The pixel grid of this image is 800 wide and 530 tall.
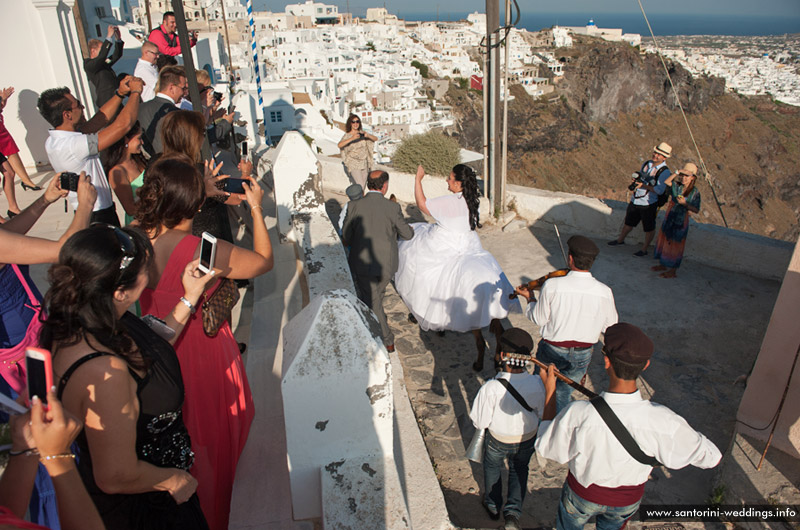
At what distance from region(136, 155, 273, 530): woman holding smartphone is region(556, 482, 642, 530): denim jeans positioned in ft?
5.71

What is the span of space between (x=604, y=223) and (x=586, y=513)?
538 cm

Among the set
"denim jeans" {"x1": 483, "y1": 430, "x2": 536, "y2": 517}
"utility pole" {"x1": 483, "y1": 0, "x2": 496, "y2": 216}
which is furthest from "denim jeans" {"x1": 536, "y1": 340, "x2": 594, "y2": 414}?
"utility pole" {"x1": 483, "y1": 0, "x2": 496, "y2": 216}

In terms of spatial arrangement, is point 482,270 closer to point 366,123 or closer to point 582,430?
point 582,430

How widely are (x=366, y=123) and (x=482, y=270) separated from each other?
2232 inches

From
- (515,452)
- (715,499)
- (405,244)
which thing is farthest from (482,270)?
(715,499)

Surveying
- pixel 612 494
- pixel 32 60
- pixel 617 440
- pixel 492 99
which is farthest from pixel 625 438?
pixel 32 60

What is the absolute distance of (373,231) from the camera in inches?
170

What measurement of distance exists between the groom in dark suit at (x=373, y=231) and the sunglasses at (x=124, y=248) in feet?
8.81

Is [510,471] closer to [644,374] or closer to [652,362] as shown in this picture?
[644,374]

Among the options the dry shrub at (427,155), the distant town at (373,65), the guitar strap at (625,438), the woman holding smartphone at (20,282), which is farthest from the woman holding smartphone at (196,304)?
the distant town at (373,65)

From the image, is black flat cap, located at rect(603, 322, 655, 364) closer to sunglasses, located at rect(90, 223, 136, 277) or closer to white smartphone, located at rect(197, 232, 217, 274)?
white smartphone, located at rect(197, 232, 217, 274)

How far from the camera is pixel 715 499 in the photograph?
3.22 metres

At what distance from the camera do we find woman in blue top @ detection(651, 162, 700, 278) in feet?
18.4

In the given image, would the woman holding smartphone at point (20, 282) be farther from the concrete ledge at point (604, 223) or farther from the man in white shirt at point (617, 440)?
the concrete ledge at point (604, 223)
